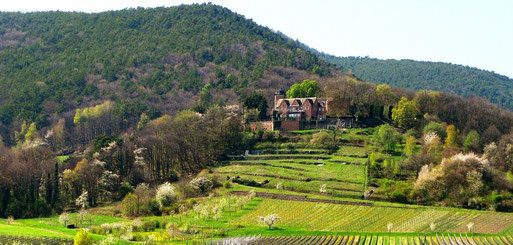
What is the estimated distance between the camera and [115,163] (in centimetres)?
8800

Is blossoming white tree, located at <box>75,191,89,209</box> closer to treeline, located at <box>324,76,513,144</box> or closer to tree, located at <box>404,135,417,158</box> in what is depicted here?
tree, located at <box>404,135,417,158</box>

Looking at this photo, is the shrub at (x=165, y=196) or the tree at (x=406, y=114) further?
the tree at (x=406, y=114)

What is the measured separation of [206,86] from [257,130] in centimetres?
3847

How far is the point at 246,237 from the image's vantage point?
56906 millimetres

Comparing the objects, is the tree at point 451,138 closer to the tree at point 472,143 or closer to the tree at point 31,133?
the tree at point 472,143

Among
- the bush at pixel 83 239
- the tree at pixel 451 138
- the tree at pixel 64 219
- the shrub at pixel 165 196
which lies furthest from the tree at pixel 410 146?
the bush at pixel 83 239

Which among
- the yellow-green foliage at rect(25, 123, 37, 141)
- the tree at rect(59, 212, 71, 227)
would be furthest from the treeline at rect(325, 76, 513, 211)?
the yellow-green foliage at rect(25, 123, 37, 141)

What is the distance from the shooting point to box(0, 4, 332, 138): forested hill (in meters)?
136

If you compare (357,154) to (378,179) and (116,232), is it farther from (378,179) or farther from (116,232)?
(116,232)

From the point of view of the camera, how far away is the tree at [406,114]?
99.5m

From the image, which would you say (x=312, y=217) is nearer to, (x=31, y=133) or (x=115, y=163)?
(x=115, y=163)

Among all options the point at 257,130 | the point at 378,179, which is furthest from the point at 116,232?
the point at 257,130

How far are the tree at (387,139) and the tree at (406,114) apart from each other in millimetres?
8427

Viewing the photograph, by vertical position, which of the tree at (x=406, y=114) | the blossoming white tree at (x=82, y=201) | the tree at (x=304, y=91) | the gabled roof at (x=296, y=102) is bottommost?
the blossoming white tree at (x=82, y=201)
